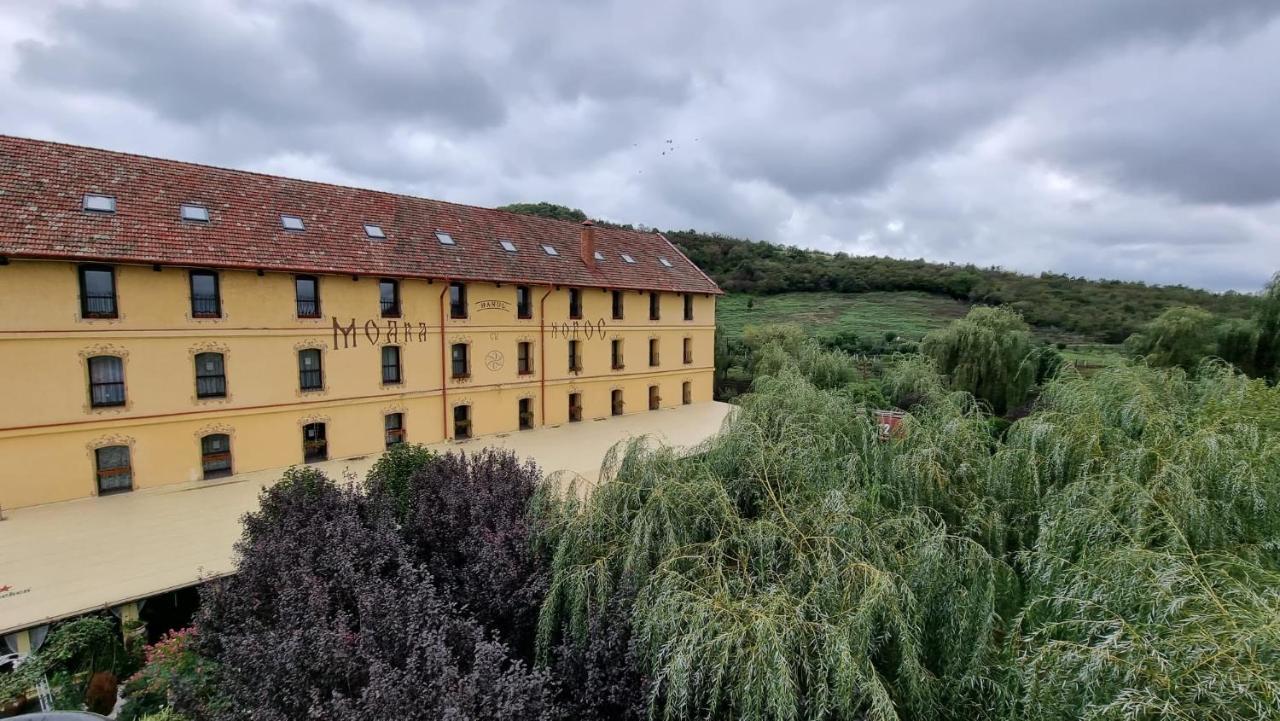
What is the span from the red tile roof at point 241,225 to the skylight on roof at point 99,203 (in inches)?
6.3

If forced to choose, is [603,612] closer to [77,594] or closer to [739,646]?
[739,646]

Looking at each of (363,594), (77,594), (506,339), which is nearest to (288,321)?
(506,339)

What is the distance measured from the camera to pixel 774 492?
24.3 feet

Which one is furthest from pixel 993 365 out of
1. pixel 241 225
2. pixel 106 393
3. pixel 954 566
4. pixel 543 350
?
pixel 106 393

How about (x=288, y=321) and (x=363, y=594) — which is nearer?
(x=363, y=594)

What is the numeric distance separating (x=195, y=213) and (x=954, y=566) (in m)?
19.6

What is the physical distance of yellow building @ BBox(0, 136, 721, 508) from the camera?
12930 mm

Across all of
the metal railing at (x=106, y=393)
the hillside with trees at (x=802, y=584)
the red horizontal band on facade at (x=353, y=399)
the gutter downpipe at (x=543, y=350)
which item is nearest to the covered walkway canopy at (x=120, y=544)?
the red horizontal band on facade at (x=353, y=399)

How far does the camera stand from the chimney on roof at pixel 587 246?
2375cm

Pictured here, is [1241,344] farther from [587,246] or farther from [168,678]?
[168,678]

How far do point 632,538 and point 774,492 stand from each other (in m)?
2.24

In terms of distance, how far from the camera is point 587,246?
23.9 m

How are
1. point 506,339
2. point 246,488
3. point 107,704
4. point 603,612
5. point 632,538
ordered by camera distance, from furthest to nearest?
point 506,339 < point 246,488 < point 107,704 < point 632,538 < point 603,612

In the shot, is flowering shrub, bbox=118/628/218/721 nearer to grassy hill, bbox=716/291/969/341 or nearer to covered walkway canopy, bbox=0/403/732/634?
covered walkway canopy, bbox=0/403/732/634
